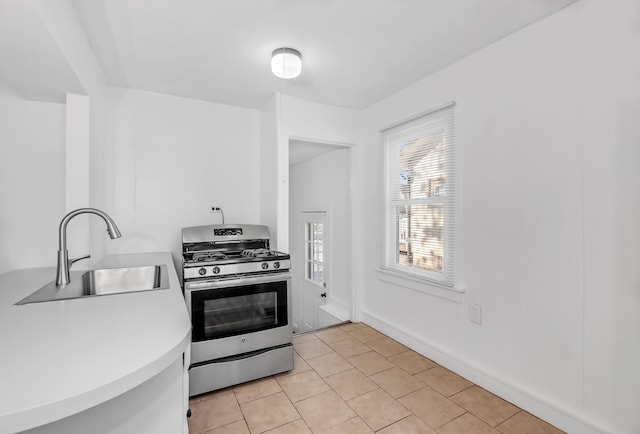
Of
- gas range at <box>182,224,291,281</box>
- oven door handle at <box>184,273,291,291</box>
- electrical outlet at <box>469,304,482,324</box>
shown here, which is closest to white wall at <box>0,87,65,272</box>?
gas range at <box>182,224,291,281</box>

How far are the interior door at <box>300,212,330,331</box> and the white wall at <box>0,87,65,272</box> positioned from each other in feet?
9.03

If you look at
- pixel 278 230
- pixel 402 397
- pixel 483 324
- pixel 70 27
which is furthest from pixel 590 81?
pixel 70 27

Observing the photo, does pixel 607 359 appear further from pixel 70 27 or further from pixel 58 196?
pixel 58 196

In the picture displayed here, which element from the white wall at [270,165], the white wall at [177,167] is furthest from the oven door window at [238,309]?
the white wall at [177,167]

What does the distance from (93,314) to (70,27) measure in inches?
64.7

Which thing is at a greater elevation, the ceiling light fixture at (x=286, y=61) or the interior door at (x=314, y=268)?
the ceiling light fixture at (x=286, y=61)

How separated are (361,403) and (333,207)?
233 centimetres

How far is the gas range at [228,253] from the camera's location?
7.27 feet

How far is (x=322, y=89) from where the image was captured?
2.89 metres

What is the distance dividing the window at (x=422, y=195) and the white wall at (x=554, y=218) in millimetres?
141

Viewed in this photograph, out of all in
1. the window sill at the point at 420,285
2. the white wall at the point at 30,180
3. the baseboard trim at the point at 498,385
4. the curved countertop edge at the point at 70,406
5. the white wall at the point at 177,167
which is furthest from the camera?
the white wall at the point at 177,167

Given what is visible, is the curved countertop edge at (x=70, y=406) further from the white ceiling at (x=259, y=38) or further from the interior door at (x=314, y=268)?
the interior door at (x=314, y=268)

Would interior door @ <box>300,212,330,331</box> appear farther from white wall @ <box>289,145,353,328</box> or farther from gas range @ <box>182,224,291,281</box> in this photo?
gas range @ <box>182,224,291,281</box>

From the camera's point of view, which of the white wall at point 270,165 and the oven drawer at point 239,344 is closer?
the oven drawer at point 239,344
